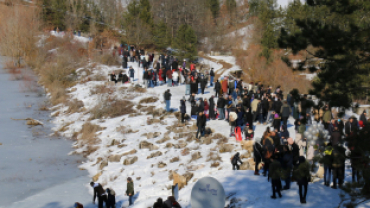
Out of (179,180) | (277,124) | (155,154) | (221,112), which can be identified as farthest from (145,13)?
(179,180)

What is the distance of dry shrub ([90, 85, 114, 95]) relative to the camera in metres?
26.5

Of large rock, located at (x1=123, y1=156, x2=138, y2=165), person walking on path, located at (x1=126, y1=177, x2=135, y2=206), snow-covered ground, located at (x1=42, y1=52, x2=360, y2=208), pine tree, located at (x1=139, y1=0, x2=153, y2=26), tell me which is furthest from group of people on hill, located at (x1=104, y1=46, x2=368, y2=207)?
pine tree, located at (x1=139, y1=0, x2=153, y2=26)

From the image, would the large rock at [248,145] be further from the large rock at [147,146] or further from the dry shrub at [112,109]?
the dry shrub at [112,109]

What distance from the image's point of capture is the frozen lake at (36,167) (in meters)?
14.7

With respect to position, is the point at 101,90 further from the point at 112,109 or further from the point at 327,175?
the point at 327,175

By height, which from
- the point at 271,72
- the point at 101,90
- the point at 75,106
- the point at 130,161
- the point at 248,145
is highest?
the point at 271,72

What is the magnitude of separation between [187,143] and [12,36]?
35940mm

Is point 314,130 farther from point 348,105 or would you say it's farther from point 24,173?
point 24,173

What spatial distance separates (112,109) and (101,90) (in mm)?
3615

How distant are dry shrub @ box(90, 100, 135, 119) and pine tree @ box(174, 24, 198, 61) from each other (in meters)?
14.8

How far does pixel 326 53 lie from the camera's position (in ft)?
30.6

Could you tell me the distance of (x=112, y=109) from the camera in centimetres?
2417

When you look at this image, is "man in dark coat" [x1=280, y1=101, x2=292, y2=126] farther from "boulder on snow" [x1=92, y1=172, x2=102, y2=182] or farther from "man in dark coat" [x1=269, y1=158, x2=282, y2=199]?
"boulder on snow" [x1=92, y1=172, x2=102, y2=182]

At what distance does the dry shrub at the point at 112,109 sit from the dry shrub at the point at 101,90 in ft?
5.59
